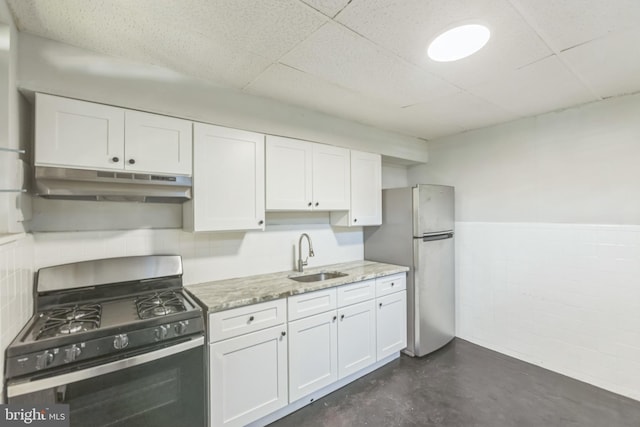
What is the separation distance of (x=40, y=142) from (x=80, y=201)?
0.45 m

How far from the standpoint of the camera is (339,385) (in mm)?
2383

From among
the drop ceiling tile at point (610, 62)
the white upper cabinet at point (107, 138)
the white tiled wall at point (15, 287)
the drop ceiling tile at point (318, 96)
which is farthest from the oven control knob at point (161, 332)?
the drop ceiling tile at point (610, 62)

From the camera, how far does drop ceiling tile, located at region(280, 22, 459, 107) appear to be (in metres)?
1.57

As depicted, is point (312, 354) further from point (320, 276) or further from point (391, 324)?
point (391, 324)

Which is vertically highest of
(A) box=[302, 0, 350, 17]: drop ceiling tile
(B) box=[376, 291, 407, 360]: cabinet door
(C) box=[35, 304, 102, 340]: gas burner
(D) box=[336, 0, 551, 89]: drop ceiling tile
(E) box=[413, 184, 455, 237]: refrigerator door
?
(A) box=[302, 0, 350, 17]: drop ceiling tile

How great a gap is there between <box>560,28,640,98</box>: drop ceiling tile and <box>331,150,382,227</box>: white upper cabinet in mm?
1648

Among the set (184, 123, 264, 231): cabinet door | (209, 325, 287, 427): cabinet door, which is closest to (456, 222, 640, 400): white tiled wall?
(209, 325, 287, 427): cabinet door

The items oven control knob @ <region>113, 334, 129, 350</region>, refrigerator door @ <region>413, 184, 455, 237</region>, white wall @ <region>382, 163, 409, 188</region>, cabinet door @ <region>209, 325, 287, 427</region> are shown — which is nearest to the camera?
oven control knob @ <region>113, 334, 129, 350</region>

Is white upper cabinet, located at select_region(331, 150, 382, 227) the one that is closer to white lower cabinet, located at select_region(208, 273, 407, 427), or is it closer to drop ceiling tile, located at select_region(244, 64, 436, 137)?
drop ceiling tile, located at select_region(244, 64, 436, 137)

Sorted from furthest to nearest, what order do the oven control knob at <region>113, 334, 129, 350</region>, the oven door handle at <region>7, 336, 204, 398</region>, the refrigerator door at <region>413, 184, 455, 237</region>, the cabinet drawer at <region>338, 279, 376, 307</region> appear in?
the refrigerator door at <region>413, 184, 455, 237</region>, the cabinet drawer at <region>338, 279, 376, 307</region>, the oven control knob at <region>113, 334, 129, 350</region>, the oven door handle at <region>7, 336, 204, 398</region>

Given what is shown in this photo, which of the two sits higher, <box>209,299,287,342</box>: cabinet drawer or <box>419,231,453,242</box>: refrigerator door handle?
<box>419,231,453,242</box>: refrigerator door handle

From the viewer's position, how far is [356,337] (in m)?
2.45

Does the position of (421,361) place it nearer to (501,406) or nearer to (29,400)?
(501,406)

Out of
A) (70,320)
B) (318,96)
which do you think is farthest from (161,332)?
(318,96)
